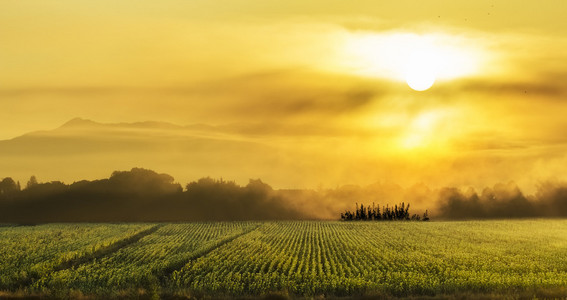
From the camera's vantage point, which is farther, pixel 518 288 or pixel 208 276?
pixel 208 276

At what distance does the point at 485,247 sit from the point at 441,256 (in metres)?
17.1

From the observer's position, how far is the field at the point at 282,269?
47.2 m

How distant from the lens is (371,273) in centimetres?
5375

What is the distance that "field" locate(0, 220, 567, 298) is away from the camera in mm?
47219

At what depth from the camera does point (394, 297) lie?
44969 millimetres

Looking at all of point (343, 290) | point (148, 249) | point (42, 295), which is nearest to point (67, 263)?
point (148, 249)

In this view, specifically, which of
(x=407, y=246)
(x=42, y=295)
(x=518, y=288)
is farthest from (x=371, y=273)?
(x=407, y=246)

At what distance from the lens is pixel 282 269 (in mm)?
57688

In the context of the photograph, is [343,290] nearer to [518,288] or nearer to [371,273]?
[371,273]

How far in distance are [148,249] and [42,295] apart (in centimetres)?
3174

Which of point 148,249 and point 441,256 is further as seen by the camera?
point 148,249

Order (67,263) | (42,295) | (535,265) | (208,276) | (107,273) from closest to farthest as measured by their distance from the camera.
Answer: (42,295) < (208,276) < (107,273) < (535,265) < (67,263)

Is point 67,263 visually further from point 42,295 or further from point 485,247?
point 485,247

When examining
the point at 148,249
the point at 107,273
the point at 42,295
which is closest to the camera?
the point at 42,295
